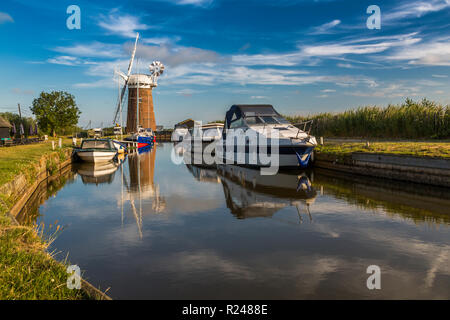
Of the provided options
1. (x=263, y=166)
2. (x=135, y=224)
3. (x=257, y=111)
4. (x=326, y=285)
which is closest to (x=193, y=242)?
(x=135, y=224)

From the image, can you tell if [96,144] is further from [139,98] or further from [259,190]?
[139,98]

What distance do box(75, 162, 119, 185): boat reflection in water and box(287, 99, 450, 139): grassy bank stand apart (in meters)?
13.4

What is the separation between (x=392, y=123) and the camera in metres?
23.5

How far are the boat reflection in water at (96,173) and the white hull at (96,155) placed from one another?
1.40 ft

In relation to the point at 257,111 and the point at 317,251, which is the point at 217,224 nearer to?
the point at 317,251

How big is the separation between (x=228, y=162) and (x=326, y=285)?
18.4 m

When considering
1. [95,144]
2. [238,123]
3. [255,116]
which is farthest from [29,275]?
[95,144]

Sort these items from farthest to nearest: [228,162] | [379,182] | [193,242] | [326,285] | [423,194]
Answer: [228,162], [379,182], [423,194], [193,242], [326,285]

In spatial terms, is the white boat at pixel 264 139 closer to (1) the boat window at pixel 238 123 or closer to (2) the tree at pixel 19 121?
(1) the boat window at pixel 238 123

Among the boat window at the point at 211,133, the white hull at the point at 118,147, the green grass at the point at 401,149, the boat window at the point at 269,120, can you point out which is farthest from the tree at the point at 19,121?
the green grass at the point at 401,149

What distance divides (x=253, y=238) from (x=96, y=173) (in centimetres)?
1420

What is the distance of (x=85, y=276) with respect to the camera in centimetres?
561

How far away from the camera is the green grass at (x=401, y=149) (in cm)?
1369

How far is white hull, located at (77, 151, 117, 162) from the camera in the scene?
Answer: 22781 mm
